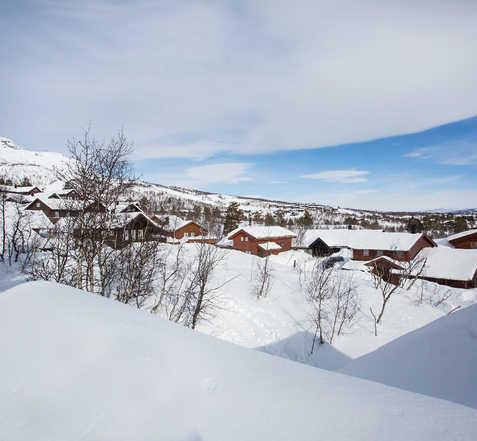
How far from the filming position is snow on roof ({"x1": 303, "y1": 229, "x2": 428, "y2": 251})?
3791 cm

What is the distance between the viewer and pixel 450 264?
102ft

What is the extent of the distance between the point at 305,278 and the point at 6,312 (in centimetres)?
2366

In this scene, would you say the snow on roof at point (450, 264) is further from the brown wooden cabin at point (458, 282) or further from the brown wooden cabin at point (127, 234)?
the brown wooden cabin at point (127, 234)

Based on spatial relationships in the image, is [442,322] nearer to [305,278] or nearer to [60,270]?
[60,270]

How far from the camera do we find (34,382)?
2.22 m

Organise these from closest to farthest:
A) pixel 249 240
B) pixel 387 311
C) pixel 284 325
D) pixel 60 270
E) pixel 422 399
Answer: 1. pixel 422 399
2. pixel 60 270
3. pixel 284 325
4. pixel 387 311
5. pixel 249 240

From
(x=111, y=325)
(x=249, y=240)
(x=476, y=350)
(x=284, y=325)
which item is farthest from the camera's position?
(x=249, y=240)

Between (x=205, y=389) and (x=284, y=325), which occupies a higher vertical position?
(x=205, y=389)

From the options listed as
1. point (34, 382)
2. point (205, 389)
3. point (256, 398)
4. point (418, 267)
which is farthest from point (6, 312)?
point (418, 267)

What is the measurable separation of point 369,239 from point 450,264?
11.6 m

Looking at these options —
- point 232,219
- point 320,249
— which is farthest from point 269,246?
point 232,219

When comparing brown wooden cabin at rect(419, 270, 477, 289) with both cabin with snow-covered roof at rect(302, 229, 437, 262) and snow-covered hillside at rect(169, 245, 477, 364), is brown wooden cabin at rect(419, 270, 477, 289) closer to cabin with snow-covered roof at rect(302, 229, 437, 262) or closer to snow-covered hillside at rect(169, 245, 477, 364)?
snow-covered hillside at rect(169, 245, 477, 364)

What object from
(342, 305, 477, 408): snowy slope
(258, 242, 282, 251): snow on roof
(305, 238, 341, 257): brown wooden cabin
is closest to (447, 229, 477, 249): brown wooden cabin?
(305, 238, 341, 257): brown wooden cabin

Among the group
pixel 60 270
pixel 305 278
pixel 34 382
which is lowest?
pixel 305 278
